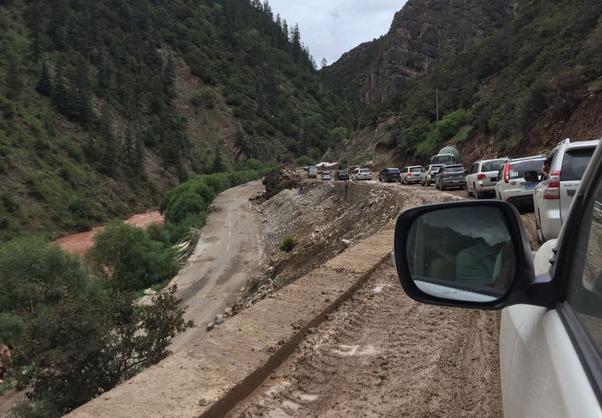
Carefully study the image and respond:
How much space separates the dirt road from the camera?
33.6m

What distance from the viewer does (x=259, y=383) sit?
4.60m

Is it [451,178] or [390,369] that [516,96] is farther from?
[390,369]

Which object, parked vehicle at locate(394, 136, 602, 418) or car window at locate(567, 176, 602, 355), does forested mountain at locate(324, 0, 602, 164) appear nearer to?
parked vehicle at locate(394, 136, 602, 418)

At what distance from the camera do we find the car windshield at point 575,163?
308 inches

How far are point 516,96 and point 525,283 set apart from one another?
4434 centimetres

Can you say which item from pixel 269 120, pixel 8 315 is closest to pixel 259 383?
pixel 8 315

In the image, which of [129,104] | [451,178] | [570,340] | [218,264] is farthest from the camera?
[129,104]

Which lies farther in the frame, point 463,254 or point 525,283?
point 463,254

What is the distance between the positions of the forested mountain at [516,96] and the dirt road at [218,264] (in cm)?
1978

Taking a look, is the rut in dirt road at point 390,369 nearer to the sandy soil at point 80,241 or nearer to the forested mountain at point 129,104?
the sandy soil at point 80,241

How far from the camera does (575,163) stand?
793 centimetres

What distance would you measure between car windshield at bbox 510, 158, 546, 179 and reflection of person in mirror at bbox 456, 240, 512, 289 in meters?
12.9

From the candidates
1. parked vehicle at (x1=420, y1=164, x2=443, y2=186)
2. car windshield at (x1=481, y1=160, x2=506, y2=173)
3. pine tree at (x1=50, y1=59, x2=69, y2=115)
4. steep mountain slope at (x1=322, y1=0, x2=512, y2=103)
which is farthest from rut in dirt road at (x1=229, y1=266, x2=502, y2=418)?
steep mountain slope at (x1=322, y1=0, x2=512, y2=103)

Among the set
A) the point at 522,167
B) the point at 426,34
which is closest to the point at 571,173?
the point at 522,167
